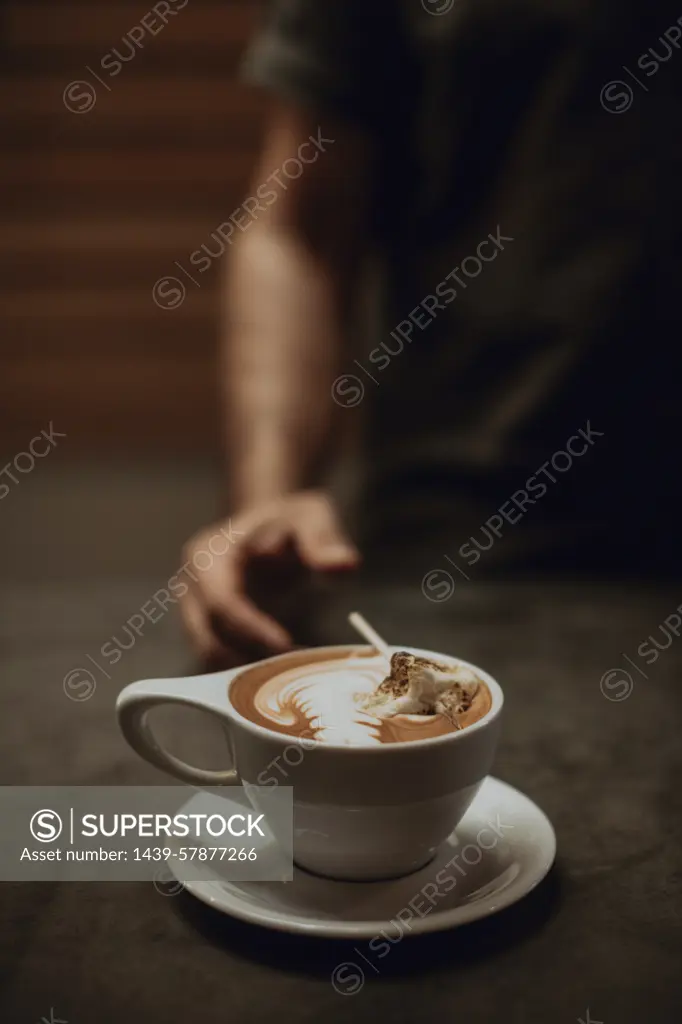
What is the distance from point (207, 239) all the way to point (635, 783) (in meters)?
3.42

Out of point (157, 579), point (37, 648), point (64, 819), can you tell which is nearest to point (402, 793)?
A: point (64, 819)

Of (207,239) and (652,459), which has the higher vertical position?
(652,459)

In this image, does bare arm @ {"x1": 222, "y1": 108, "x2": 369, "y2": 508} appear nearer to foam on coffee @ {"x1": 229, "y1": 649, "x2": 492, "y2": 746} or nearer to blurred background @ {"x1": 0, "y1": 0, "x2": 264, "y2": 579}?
foam on coffee @ {"x1": 229, "y1": 649, "x2": 492, "y2": 746}

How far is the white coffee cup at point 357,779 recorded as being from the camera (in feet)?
2.06

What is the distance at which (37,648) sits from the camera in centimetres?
118

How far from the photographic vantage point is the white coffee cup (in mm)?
627

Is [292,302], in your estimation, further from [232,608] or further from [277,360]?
[232,608]

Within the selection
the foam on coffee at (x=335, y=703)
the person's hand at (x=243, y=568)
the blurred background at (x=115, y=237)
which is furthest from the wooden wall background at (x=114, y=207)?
the foam on coffee at (x=335, y=703)

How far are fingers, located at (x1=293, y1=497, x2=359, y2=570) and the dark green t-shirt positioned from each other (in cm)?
48

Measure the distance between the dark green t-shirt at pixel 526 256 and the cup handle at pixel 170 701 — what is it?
0.84 metres

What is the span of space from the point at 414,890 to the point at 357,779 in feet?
0.32

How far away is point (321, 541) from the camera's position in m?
1.03

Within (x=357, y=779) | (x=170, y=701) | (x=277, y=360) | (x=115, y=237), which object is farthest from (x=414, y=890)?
(x=115, y=237)

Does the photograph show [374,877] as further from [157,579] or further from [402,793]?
[157,579]
